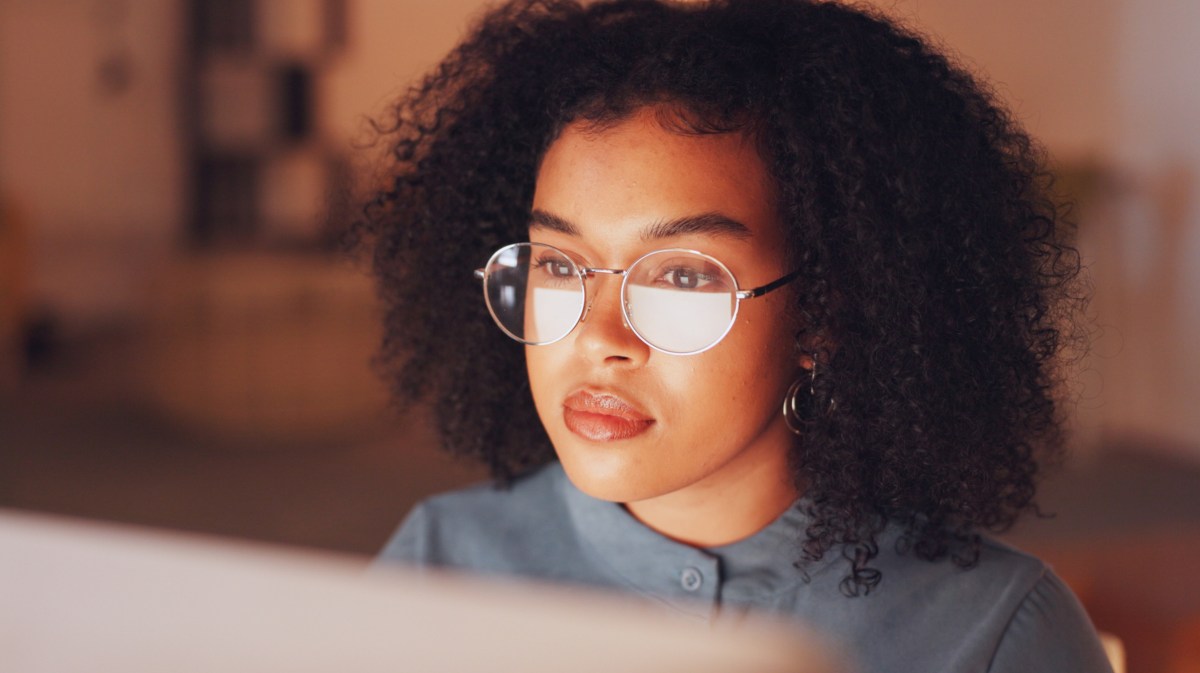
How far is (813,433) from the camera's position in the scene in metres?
1.17

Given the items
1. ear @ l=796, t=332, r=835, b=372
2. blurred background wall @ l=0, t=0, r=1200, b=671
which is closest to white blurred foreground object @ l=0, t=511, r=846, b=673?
ear @ l=796, t=332, r=835, b=372

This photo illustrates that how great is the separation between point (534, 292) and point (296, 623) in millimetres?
853

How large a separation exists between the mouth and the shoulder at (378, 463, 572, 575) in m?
0.28

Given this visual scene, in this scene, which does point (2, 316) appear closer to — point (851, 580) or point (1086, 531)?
point (1086, 531)

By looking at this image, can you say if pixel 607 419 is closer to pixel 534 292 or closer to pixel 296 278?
pixel 534 292

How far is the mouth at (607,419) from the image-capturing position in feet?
3.47

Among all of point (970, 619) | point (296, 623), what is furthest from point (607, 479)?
point (296, 623)

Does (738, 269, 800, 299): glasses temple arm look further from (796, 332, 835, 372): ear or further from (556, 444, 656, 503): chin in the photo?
(556, 444, 656, 503): chin

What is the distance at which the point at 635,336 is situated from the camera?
106cm

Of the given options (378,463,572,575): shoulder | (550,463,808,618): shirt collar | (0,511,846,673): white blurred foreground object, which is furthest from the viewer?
(378,463,572,575): shoulder

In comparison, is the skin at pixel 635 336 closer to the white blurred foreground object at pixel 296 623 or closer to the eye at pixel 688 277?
the eye at pixel 688 277

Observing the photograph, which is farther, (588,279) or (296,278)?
(296,278)

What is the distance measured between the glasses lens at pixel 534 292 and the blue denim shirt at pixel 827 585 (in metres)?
0.23

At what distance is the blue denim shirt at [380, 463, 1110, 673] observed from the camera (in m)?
1.09
